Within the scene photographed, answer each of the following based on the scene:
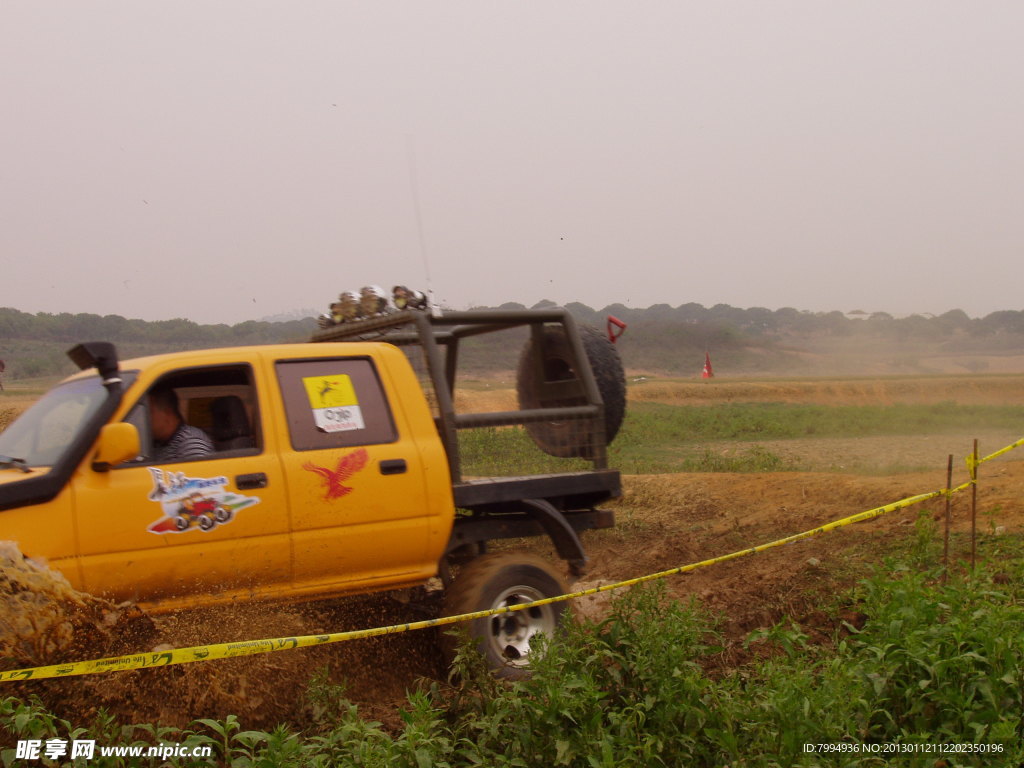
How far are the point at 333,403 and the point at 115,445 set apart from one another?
45.8 inches

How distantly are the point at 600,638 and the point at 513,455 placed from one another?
1611 mm

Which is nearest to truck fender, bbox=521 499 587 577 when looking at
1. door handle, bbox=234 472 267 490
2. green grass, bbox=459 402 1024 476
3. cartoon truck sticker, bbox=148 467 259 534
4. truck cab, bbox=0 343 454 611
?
truck cab, bbox=0 343 454 611

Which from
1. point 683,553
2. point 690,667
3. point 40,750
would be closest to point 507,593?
point 690,667

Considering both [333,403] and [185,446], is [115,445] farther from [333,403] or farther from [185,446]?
[333,403]

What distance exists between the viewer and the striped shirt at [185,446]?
15.5ft

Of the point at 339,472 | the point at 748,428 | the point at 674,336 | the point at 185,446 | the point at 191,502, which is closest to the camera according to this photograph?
the point at 191,502

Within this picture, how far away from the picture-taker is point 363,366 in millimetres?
5367

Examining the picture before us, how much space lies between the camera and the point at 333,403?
5141 mm

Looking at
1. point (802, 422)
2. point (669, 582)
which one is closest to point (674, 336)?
point (802, 422)

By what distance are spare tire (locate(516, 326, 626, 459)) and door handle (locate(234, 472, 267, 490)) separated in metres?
1.74

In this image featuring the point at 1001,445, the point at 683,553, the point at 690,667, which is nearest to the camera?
the point at 690,667

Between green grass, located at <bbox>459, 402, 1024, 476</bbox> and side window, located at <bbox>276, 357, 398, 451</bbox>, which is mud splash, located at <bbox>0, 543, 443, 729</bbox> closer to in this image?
side window, located at <bbox>276, 357, 398, 451</bbox>

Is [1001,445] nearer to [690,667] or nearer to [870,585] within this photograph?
[870,585]

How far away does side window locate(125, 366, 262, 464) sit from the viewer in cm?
473
